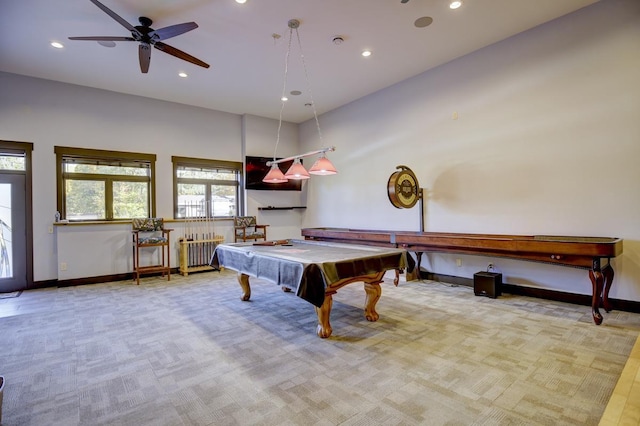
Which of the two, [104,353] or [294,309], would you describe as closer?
[104,353]

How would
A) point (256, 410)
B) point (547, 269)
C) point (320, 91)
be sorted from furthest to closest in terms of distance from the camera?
point (320, 91) < point (547, 269) < point (256, 410)

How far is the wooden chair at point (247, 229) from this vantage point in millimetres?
7043

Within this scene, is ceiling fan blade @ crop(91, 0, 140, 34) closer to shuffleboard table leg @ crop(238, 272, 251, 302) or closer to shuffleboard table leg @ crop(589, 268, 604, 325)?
shuffleboard table leg @ crop(238, 272, 251, 302)

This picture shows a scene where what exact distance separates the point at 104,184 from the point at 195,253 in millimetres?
2120

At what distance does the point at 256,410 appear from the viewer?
78.7 inches

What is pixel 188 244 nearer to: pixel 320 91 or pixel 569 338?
pixel 320 91

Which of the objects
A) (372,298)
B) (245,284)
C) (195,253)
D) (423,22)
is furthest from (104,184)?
(423,22)

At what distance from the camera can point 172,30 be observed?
3463mm

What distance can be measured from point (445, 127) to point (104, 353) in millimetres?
5375

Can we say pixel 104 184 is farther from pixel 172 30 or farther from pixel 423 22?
pixel 423 22

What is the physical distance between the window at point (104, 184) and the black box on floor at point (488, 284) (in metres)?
5.97

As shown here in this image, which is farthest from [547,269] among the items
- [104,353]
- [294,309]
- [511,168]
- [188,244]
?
[188,244]

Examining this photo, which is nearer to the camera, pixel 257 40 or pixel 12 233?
pixel 257 40

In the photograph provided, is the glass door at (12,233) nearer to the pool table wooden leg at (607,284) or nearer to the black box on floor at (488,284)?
the black box on floor at (488,284)
